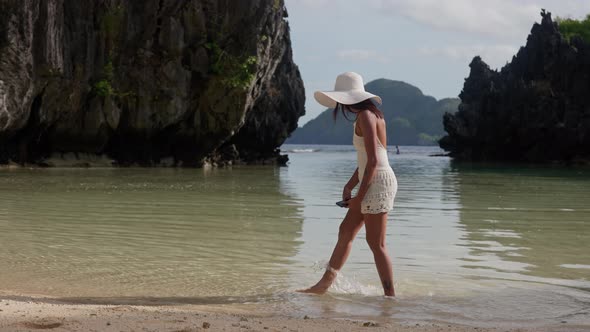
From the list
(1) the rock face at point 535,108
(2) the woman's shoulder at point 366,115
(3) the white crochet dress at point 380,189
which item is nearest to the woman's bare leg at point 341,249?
(3) the white crochet dress at point 380,189

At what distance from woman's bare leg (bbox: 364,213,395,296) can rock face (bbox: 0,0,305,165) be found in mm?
25640

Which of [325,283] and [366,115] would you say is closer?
[366,115]

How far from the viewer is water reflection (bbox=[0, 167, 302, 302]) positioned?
6.59m

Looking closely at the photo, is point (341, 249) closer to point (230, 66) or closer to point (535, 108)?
point (230, 66)

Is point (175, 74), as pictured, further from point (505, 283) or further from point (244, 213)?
point (505, 283)

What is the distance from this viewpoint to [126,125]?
36375 mm

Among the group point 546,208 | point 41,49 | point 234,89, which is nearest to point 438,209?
point 546,208

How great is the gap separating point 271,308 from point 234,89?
3194 centimetres

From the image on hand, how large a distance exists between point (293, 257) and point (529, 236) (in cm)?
391

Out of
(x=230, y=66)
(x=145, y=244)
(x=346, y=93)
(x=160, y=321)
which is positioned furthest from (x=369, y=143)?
(x=230, y=66)

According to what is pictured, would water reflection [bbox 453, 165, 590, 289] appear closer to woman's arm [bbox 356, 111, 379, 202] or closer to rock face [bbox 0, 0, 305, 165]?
woman's arm [bbox 356, 111, 379, 202]

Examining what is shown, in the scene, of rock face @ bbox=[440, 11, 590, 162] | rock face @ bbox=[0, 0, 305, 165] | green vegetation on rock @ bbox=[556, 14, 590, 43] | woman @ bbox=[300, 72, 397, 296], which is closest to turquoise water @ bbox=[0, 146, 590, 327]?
woman @ bbox=[300, 72, 397, 296]

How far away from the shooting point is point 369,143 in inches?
224

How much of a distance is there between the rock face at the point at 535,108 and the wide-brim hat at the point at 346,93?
5057 cm
